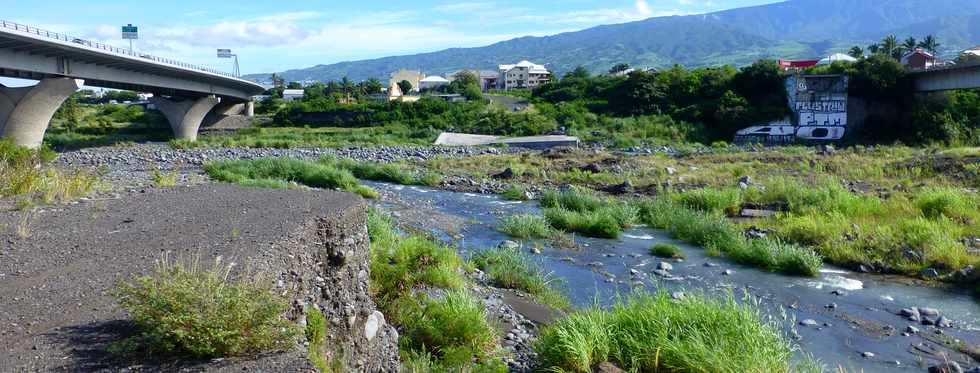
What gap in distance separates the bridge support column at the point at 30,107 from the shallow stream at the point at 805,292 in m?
24.4

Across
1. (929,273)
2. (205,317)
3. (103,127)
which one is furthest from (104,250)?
(103,127)

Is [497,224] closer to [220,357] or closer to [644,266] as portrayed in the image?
[644,266]

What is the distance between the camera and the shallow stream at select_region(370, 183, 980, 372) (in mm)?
9398

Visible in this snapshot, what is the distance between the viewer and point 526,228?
1697 cm

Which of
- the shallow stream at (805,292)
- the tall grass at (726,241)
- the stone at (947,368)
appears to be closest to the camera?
the stone at (947,368)

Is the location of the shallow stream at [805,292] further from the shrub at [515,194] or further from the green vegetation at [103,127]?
the green vegetation at [103,127]

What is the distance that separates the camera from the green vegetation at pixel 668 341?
301 inches

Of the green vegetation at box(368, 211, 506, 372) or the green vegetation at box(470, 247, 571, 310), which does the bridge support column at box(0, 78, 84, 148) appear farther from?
the green vegetation at box(368, 211, 506, 372)

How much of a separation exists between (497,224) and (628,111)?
42.0 meters

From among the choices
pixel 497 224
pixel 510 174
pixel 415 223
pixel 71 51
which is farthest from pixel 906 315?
pixel 71 51

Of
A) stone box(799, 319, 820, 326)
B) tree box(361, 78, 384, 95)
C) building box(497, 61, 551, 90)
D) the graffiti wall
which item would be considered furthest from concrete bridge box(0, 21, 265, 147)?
building box(497, 61, 551, 90)

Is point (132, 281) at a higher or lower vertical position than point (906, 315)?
higher

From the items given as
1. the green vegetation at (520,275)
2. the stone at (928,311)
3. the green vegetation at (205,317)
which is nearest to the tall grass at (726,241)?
the stone at (928,311)

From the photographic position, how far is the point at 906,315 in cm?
1078
